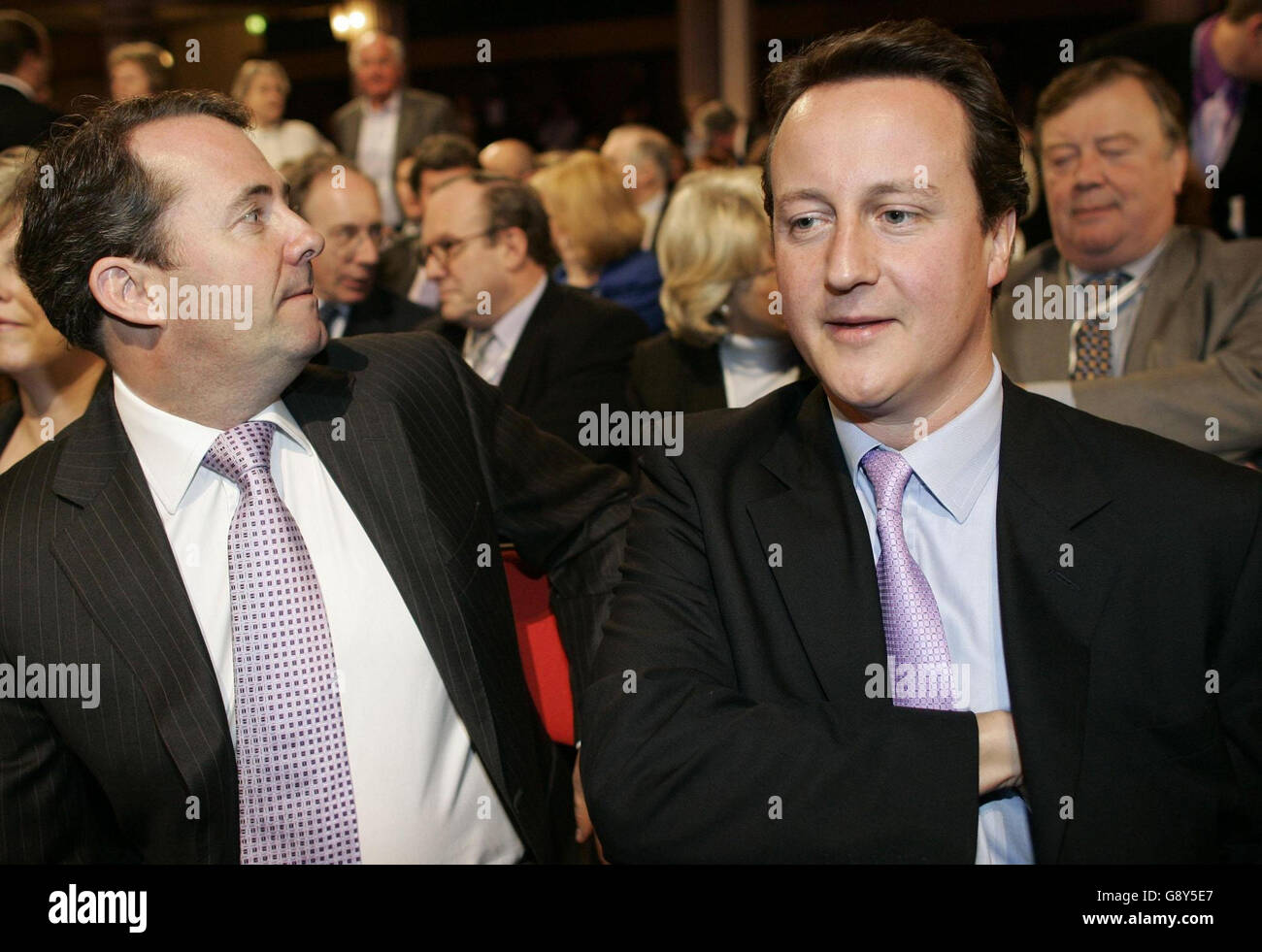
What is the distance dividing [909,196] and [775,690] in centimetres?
65

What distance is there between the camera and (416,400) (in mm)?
2041

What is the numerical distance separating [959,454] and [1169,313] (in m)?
1.43

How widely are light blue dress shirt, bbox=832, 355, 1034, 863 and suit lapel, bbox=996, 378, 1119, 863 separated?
4 cm

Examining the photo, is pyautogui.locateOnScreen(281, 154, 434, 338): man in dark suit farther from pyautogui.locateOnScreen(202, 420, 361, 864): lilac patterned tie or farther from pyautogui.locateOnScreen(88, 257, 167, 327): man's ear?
pyautogui.locateOnScreen(202, 420, 361, 864): lilac patterned tie

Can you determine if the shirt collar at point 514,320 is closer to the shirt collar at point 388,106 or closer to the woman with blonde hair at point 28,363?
the woman with blonde hair at point 28,363

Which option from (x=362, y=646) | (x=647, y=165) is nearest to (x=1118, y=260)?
(x=362, y=646)

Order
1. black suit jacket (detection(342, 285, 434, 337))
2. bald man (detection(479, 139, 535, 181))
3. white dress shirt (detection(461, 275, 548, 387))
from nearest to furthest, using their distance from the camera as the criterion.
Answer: white dress shirt (detection(461, 275, 548, 387)), black suit jacket (detection(342, 285, 434, 337)), bald man (detection(479, 139, 535, 181))

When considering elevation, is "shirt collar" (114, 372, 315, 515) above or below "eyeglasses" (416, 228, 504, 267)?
below

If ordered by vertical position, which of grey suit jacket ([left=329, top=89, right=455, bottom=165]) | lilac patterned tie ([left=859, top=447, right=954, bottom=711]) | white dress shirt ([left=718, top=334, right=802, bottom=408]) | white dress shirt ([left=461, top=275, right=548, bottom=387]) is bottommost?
lilac patterned tie ([left=859, top=447, right=954, bottom=711])

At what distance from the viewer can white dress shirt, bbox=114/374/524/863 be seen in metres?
1.76

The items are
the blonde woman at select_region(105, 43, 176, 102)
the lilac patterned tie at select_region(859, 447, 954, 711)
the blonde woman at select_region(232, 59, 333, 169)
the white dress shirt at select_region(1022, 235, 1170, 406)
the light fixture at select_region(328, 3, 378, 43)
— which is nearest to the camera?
the lilac patterned tie at select_region(859, 447, 954, 711)

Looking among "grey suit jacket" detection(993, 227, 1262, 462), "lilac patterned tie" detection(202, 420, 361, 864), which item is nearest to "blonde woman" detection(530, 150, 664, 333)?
"grey suit jacket" detection(993, 227, 1262, 462)

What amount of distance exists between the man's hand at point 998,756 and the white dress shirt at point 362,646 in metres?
0.84
